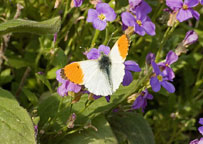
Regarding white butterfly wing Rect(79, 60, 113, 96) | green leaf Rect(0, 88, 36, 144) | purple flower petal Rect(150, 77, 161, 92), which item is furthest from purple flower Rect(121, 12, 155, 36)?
green leaf Rect(0, 88, 36, 144)

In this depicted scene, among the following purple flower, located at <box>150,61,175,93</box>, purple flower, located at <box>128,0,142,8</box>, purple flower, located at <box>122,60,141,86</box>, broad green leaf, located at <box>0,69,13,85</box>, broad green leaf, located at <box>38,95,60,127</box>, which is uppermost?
purple flower, located at <box>128,0,142,8</box>

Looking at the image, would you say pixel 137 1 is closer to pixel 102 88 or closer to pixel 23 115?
pixel 102 88

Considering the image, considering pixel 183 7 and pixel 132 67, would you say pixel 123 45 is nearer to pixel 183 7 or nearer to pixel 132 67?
pixel 132 67

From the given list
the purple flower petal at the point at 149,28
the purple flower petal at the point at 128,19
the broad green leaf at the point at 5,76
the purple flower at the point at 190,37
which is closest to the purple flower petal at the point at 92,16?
the purple flower petal at the point at 128,19

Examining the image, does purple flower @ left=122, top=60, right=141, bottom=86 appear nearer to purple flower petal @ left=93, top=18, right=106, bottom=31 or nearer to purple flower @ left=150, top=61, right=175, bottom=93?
purple flower @ left=150, top=61, right=175, bottom=93

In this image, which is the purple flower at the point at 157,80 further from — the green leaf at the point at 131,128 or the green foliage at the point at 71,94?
the green leaf at the point at 131,128

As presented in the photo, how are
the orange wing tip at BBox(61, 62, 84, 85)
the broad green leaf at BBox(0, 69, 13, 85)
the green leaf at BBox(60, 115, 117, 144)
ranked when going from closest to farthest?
the orange wing tip at BBox(61, 62, 84, 85), the green leaf at BBox(60, 115, 117, 144), the broad green leaf at BBox(0, 69, 13, 85)

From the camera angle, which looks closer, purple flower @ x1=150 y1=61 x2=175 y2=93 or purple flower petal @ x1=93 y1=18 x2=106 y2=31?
purple flower @ x1=150 y1=61 x2=175 y2=93
